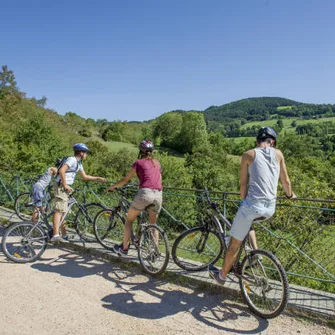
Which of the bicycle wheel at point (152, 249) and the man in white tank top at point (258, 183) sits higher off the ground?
the man in white tank top at point (258, 183)

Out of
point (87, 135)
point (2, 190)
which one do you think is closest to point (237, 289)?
point (2, 190)

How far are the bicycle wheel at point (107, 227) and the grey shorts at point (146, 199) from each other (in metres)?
0.97

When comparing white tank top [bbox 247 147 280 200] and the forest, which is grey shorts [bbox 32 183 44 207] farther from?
white tank top [bbox 247 147 280 200]

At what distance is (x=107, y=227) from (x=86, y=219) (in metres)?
0.49

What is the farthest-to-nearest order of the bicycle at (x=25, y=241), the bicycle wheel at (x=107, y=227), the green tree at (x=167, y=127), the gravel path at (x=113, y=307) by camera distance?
1. the green tree at (x=167, y=127)
2. the bicycle wheel at (x=107, y=227)
3. the bicycle at (x=25, y=241)
4. the gravel path at (x=113, y=307)

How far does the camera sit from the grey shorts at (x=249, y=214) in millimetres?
3123

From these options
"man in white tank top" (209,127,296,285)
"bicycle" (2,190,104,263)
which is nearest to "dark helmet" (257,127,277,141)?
"man in white tank top" (209,127,296,285)

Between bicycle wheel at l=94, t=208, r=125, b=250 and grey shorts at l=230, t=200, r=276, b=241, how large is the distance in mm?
2429

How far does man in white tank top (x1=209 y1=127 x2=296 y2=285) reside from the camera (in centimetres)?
312

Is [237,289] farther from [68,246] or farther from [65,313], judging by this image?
[68,246]

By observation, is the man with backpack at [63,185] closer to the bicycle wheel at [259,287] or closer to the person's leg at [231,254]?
the person's leg at [231,254]

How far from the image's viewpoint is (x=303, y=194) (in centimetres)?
1320

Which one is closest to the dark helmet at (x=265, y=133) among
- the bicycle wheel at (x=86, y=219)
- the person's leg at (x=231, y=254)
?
the person's leg at (x=231, y=254)

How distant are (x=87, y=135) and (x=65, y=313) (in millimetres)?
55890
